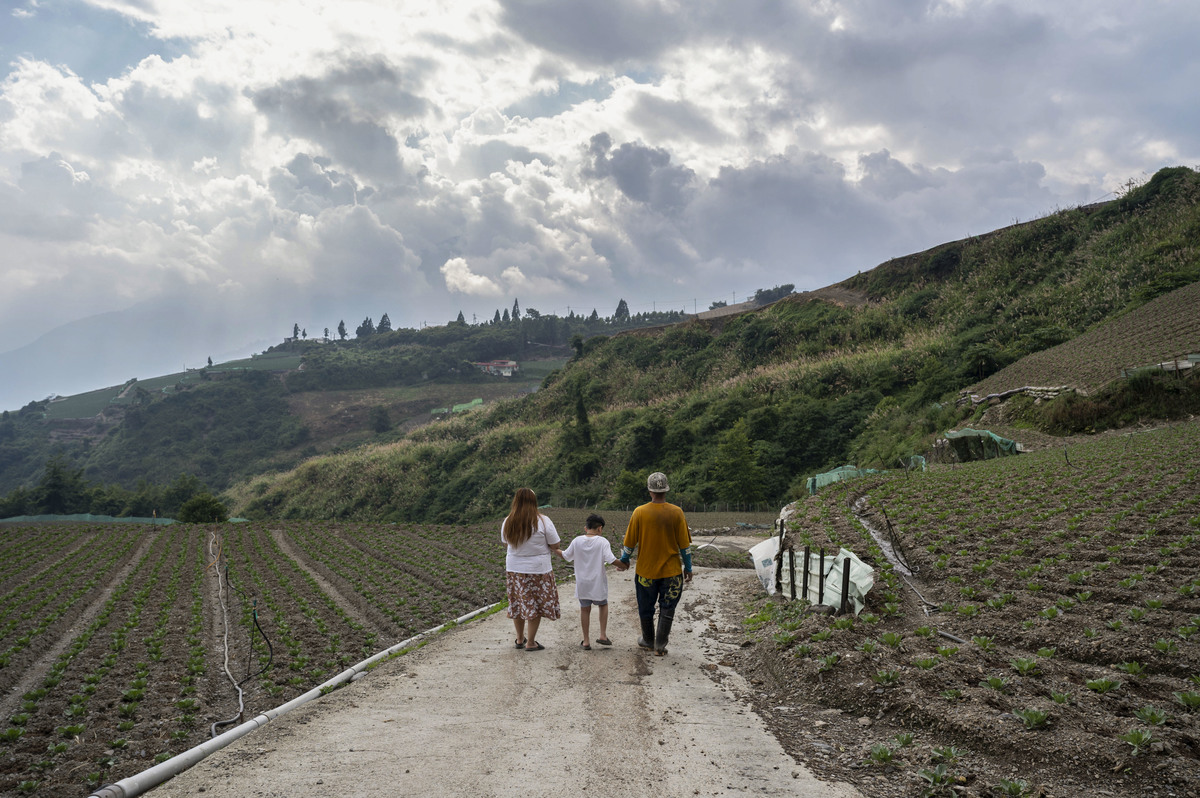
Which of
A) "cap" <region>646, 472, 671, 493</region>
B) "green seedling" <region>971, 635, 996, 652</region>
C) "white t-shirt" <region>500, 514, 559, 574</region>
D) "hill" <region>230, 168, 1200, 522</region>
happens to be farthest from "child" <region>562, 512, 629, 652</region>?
"hill" <region>230, 168, 1200, 522</region>

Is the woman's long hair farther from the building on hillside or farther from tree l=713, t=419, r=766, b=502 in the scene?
the building on hillside

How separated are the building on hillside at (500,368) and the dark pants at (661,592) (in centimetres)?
12852

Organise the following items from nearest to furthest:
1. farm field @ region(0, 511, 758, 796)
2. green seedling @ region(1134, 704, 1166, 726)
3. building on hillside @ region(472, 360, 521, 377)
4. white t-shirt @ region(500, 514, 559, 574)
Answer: green seedling @ region(1134, 704, 1166, 726) → farm field @ region(0, 511, 758, 796) → white t-shirt @ region(500, 514, 559, 574) → building on hillside @ region(472, 360, 521, 377)

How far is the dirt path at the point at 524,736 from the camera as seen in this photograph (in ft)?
12.3

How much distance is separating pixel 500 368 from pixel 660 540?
132 meters

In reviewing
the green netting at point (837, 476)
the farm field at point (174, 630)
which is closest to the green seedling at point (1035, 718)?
the farm field at point (174, 630)

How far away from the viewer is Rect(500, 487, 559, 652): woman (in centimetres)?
683

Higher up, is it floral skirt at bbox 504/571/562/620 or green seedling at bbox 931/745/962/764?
floral skirt at bbox 504/571/562/620

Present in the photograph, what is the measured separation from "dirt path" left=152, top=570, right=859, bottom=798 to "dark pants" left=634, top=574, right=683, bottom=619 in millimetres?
520

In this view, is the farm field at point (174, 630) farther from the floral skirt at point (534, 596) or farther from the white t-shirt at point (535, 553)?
the white t-shirt at point (535, 553)

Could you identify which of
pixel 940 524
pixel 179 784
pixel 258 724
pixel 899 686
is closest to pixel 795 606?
pixel 899 686

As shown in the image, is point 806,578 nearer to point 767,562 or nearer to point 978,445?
point 767,562

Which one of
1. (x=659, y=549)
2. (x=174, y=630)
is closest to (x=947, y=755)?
(x=659, y=549)

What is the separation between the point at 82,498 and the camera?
57.2m
